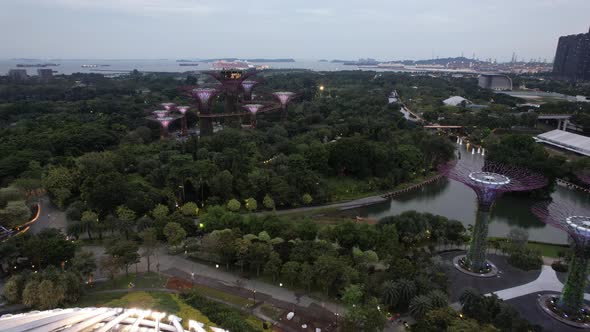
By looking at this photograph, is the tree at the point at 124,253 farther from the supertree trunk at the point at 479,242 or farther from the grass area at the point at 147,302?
the supertree trunk at the point at 479,242

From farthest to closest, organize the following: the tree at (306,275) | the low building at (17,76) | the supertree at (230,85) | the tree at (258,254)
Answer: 1. the low building at (17,76)
2. the supertree at (230,85)
3. the tree at (258,254)
4. the tree at (306,275)

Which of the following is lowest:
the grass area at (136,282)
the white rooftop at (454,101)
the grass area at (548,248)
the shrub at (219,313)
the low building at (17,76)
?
the grass area at (548,248)

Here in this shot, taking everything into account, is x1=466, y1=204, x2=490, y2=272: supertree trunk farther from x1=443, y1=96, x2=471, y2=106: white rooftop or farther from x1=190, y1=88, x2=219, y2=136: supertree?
x1=443, y1=96, x2=471, y2=106: white rooftop

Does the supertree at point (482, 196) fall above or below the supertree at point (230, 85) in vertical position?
below

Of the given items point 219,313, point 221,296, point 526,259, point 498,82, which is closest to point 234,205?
point 221,296

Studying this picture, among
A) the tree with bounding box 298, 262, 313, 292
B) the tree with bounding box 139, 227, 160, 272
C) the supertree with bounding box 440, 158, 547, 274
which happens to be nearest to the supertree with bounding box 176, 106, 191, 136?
the tree with bounding box 139, 227, 160, 272

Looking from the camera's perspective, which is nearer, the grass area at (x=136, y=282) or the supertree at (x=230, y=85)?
the grass area at (x=136, y=282)

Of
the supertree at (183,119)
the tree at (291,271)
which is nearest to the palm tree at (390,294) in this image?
the tree at (291,271)
